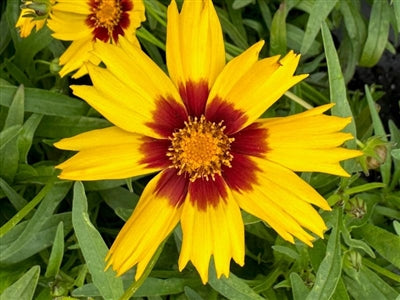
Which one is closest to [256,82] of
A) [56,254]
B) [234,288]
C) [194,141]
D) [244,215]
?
[194,141]

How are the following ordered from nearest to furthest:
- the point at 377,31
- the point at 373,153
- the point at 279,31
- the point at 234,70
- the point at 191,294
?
the point at 234,70 → the point at 373,153 → the point at 191,294 → the point at 279,31 → the point at 377,31

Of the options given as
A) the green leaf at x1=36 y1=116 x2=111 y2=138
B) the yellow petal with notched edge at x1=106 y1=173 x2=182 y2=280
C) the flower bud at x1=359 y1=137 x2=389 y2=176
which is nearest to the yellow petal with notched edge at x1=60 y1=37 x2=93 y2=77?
the green leaf at x1=36 y1=116 x2=111 y2=138

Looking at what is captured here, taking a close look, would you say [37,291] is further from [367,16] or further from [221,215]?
[367,16]

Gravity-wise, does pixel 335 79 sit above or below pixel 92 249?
above

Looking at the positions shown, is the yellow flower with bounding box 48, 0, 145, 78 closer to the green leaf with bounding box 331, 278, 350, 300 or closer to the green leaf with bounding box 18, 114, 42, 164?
the green leaf with bounding box 18, 114, 42, 164

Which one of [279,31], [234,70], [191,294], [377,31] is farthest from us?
[377,31]

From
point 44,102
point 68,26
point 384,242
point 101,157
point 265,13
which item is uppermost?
point 265,13

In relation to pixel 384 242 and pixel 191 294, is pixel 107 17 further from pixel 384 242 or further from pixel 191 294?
pixel 384 242
